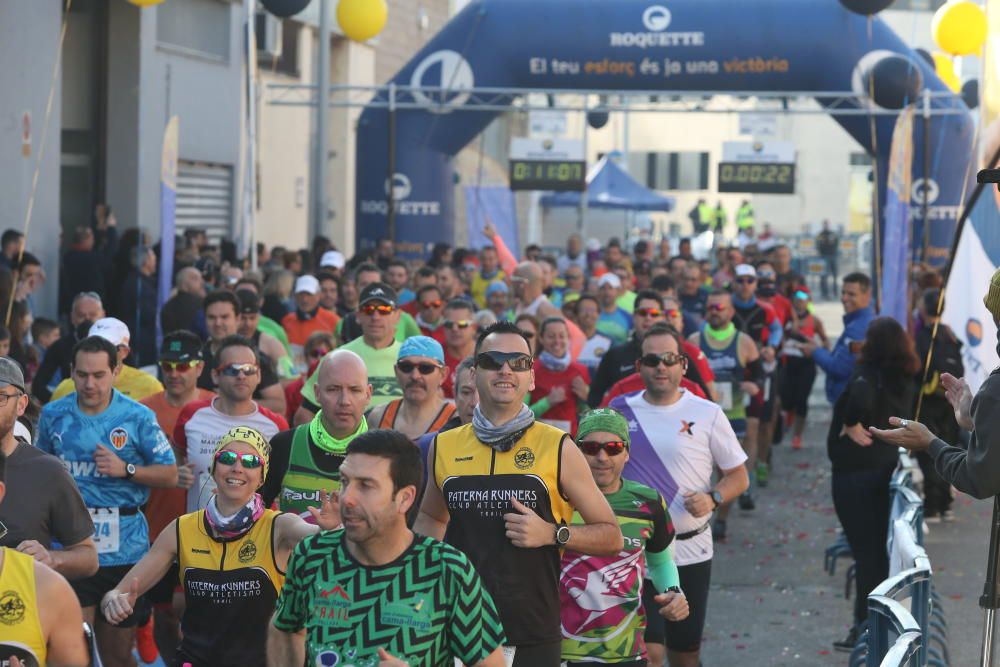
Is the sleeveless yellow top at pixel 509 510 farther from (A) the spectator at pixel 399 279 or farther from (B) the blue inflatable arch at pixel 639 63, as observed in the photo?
(B) the blue inflatable arch at pixel 639 63

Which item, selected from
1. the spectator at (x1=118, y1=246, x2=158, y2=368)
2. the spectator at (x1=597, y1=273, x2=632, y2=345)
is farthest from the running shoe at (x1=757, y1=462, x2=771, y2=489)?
the spectator at (x1=118, y1=246, x2=158, y2=368)

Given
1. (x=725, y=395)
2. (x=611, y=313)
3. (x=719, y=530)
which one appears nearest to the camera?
(x=719, y=530)

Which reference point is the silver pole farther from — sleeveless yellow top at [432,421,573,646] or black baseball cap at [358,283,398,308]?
sleeveless yellow top at [432,421,573,646]

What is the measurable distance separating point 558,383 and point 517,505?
5.09 metres

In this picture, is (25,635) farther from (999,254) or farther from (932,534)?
(932,534)

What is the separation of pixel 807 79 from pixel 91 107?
9.55 m

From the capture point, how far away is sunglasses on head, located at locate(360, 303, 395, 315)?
909 centimetres

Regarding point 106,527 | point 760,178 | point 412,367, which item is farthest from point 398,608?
point 760,178

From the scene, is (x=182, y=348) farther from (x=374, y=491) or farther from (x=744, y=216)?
(x=744, y=216)

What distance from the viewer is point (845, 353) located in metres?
12.2

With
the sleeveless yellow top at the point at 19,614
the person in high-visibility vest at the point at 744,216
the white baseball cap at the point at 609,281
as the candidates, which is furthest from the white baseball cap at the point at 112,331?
the person in high-visibility vest at the point at 744,216

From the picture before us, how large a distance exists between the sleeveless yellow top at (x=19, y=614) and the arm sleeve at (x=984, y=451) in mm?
2650

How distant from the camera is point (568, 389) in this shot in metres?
10.3

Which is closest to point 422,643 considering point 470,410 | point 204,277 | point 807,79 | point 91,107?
point 470,410
